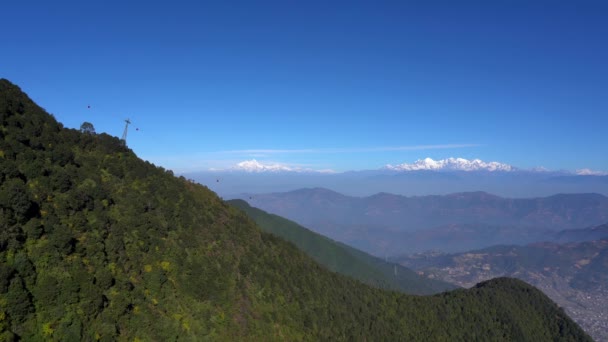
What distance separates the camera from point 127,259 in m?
51.9

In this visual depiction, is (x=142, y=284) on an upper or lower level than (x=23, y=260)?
lower

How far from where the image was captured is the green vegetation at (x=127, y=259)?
40.0 meters

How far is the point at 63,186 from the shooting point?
51.7 meters

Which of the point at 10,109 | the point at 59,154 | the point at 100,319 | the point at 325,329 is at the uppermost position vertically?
the point at 10,109

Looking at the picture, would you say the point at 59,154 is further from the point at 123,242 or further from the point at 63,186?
the point at 123,242

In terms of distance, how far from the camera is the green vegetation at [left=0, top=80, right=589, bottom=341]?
131 feet

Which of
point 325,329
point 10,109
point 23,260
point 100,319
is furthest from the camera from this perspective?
point 325,329

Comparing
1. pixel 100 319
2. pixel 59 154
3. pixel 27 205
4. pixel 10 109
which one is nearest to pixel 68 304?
pixel 100 319

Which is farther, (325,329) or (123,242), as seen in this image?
(325,329)

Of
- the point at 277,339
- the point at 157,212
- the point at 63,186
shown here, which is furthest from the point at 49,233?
the point at 277,339

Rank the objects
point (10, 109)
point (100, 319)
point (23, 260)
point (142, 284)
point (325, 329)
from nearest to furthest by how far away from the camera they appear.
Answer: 1. point (23, 260)
2. point (100, 319)
3. point (142, 284)
4. point (10, 109)
5. point (325, 329)

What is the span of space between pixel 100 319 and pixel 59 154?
26.8 meters

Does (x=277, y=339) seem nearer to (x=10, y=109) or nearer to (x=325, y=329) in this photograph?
(x=325, y=329)

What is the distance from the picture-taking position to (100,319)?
4206cm
